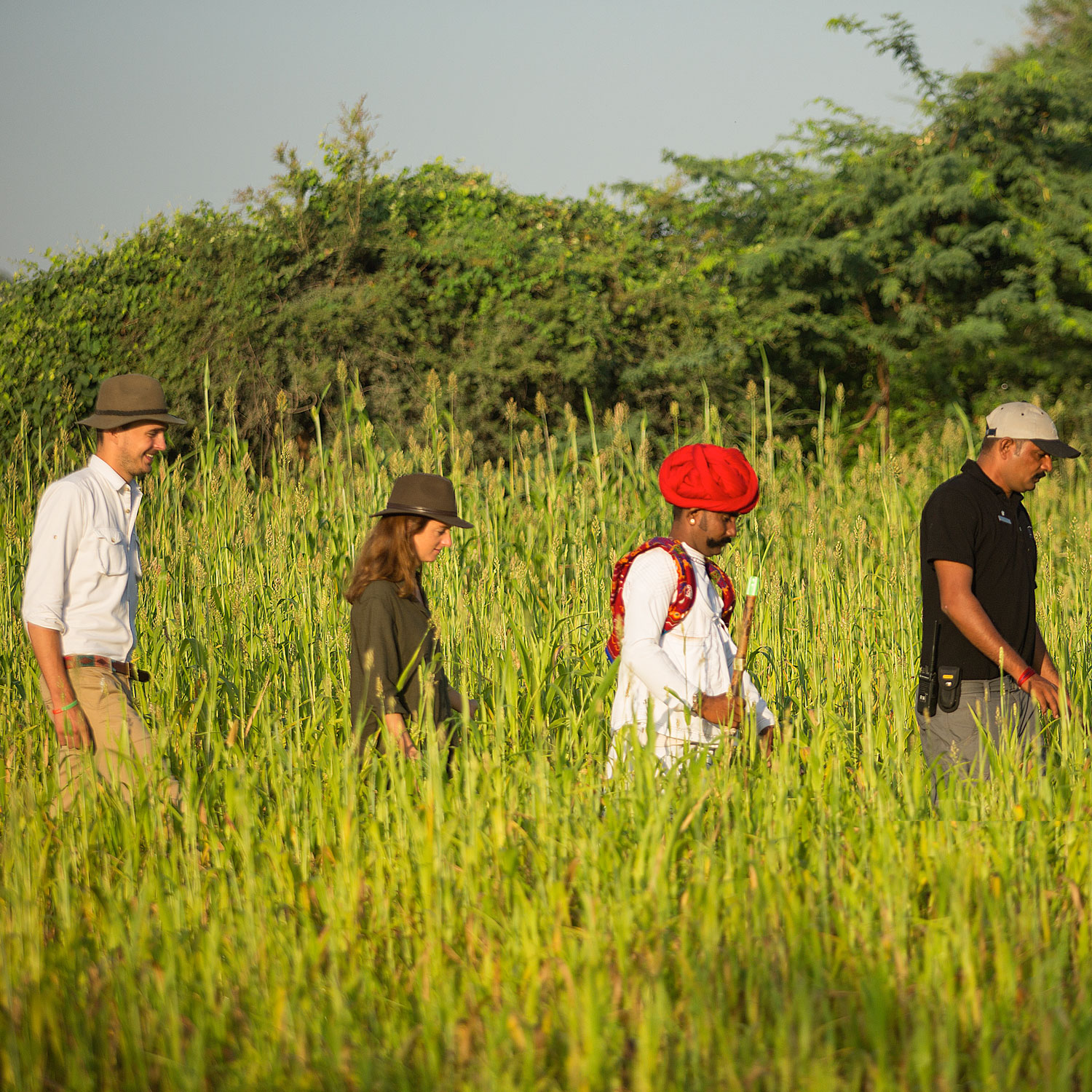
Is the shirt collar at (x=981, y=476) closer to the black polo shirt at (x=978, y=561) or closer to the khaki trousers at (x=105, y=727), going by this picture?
the black polo shirt at (x=978, y=561)

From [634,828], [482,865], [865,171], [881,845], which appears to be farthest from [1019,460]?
[865,171]

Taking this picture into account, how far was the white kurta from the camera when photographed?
282 cm

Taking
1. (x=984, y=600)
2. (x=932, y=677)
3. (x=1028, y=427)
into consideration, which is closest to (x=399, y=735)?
(x=932, y=677)

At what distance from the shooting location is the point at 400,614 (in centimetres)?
321

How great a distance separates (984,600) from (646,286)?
9.73 m

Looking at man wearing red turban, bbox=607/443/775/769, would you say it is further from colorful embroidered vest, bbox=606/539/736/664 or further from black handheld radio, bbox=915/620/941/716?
black handheld radio, bbox=915/620/941/716

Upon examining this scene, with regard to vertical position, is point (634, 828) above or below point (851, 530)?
below

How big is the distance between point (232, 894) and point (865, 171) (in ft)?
41.7

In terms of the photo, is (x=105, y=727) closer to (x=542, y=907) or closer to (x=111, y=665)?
(x=111, y=665)

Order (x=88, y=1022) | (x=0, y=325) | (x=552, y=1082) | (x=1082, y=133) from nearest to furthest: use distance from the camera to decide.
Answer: (x=552, y=1082) → (x=88, y=1022) → (x=0, y=325) → (x=1082, y=133)

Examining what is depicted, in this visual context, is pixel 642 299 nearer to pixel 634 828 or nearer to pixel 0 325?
pixel 0 325

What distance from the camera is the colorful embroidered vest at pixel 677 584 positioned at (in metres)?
2.89

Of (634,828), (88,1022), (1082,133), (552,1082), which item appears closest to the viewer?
(552,1082)

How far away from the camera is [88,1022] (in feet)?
6.40
